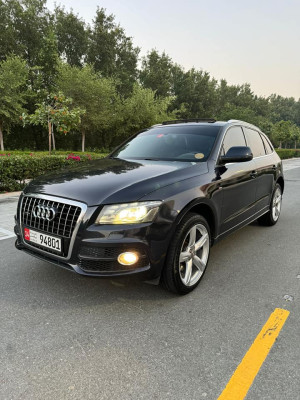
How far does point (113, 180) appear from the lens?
2695 mm

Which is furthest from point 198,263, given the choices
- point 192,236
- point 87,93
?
point 87,93

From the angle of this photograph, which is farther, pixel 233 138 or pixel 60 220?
pixel 233 138

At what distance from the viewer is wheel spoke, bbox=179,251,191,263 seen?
2740 millimetres

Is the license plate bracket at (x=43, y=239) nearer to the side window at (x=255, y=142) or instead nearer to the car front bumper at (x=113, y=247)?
the car front bumper at (x=113, y=247)

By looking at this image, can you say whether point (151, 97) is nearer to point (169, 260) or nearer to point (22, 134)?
point (22, 134)

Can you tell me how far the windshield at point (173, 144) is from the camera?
136 inches

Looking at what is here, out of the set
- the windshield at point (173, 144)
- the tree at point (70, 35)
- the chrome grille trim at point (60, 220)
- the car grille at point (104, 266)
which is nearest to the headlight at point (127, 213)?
the chrome grille trim at point (60, 220)

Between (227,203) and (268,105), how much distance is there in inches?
3520

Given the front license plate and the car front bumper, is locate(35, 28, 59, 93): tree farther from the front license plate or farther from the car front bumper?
the car front bumper

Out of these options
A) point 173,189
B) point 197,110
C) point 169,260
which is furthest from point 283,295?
point 197,110

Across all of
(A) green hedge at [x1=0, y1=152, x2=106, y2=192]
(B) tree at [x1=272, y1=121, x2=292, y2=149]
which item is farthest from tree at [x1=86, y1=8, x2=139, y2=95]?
(A) green hedge at [x1=0, y1=152, x2=106, y2=192]

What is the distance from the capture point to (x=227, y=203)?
11.1ft

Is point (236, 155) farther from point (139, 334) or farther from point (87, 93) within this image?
point (87, 93)

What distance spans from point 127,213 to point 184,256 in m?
0.75
